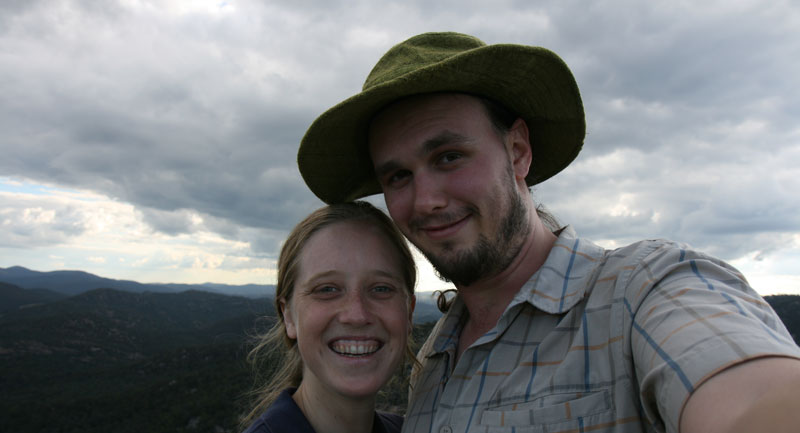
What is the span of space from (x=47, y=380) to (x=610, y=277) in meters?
86.2

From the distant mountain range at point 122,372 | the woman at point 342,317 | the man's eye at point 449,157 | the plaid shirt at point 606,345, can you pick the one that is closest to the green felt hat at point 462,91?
the man's eye at point 449,157

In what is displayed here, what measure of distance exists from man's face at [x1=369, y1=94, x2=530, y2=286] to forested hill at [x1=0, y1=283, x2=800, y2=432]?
304cm

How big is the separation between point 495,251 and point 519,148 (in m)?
0.78

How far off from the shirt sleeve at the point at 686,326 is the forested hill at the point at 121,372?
412 cm

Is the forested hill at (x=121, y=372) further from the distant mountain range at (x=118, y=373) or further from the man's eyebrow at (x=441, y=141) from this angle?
the man's eyebrow at (x=441, y=141)

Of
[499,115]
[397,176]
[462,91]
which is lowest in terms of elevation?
[397,176]

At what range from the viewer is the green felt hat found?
8.12 feet

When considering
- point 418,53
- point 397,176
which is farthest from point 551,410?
point 418,53

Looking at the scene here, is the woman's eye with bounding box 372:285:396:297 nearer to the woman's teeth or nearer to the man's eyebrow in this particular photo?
the woman's teeth

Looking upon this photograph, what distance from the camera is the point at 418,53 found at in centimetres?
267

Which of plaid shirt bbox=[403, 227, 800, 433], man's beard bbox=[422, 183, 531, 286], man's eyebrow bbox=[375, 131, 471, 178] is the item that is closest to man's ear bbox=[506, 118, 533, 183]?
man's beard bbox=[422, 183, 531, 286]

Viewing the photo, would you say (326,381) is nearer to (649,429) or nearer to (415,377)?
(415,377)

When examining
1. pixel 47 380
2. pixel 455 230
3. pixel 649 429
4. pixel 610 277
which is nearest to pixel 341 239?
pixel 455 230

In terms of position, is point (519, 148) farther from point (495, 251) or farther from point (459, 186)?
point (495, 251)
